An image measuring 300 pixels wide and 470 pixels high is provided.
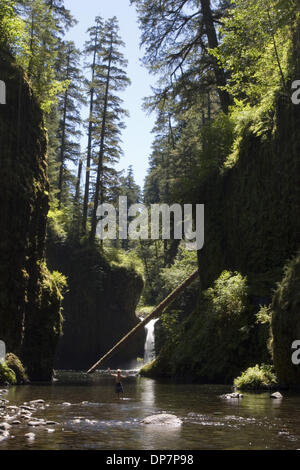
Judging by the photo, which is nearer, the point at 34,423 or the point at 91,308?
the point at 34,423

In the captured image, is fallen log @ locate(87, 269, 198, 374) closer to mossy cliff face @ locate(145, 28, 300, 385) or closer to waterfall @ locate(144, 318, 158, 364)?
mossy cliff face @ locate(145, 28, 300, 385)

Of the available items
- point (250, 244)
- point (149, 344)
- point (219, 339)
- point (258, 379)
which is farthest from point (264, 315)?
point (149, 344)

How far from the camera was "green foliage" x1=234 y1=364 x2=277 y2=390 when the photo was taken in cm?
1592

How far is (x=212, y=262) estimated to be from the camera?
24.9 metres

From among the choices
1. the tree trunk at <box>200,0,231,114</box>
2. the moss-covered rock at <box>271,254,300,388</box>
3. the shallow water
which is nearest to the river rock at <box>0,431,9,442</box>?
the shallow water

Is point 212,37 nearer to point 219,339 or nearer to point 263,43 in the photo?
point 263,43

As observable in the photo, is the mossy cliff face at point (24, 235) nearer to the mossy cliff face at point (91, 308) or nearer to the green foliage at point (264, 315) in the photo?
the green foliage at point (264, 315)

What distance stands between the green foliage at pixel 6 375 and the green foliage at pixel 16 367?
0.41m

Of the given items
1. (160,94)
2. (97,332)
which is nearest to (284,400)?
(160,94)

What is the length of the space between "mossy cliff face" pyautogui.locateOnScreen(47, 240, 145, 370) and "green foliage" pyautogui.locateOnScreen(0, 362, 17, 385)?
22.4 metres

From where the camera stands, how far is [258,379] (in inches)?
635

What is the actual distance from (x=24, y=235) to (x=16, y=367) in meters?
5.06

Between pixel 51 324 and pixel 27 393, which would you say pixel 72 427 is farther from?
pixel 51 324

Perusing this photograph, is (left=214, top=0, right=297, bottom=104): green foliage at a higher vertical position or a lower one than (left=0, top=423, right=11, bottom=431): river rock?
higher
